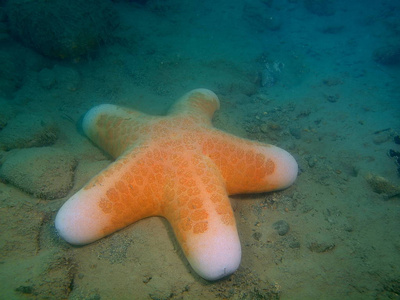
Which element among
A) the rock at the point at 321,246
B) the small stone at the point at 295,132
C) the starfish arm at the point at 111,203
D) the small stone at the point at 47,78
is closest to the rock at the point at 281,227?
the rock at the point at 321,246

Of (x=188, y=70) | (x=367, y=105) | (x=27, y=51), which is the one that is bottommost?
(x=367, y=105)

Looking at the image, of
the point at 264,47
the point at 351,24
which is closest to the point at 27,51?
the point at 264,47

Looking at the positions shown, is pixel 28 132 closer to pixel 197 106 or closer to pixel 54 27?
pixel 197 106

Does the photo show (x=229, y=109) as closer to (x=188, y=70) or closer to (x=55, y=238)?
(x=188, y=70)

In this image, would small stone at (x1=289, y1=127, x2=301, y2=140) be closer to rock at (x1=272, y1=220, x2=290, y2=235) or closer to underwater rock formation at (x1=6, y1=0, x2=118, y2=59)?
rock at (x1=272, y1=220, x2=290, y2=235)

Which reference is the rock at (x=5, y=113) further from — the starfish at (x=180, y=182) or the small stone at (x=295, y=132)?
the small stone at (x=295, y=132)

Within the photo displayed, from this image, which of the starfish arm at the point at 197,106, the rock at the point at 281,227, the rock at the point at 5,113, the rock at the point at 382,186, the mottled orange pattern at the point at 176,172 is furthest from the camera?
the rock at the point at 5,113

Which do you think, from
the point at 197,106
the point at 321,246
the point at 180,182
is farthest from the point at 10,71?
the point at 321,246
